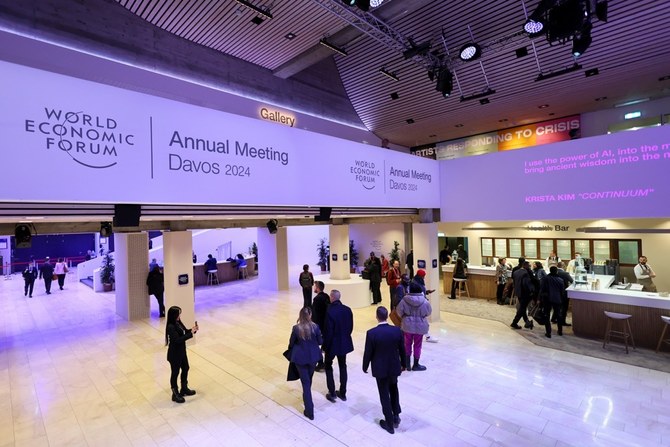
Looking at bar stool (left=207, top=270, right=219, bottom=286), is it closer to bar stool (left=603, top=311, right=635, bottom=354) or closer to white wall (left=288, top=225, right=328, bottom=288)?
white wall (left=288, top=225, right=328, bottom=288)

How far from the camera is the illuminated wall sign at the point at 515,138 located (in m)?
12.0

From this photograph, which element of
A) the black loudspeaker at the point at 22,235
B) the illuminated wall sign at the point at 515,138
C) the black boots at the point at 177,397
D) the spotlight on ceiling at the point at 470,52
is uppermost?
the spotlight on ceiling at the point at 470,52

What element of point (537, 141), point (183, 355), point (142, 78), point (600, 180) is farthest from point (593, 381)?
point (142, 78)

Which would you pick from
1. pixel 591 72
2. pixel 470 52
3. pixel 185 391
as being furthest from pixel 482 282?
pixel 185 391

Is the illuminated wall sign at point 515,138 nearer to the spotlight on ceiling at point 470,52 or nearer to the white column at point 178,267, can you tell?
the spotlight on ceiling at point 470,52

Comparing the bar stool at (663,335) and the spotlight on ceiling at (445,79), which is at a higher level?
the spotlight on ceiling at (445,79)

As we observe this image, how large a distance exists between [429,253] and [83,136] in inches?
282

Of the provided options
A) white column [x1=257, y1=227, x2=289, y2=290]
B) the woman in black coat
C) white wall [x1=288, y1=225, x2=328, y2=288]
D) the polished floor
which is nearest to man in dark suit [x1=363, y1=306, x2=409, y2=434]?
the polished floor

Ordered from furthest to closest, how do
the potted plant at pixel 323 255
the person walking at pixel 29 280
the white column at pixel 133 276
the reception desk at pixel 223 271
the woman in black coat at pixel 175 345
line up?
the potted plant at pixel 323 255
the reception desk at pixel 223 271
the person walking at pixel 29 280
the white column at pixel 133 276
the woman in black coat at pixel 175 345

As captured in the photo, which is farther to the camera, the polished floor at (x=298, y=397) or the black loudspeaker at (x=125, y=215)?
the polished floor at (x=298, y=397)

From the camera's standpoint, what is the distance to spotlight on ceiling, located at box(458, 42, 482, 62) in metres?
8.02

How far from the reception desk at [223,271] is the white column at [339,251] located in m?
6.48

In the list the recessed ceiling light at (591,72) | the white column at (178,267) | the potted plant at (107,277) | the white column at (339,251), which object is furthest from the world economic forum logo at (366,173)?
the potted plant at (107,277)

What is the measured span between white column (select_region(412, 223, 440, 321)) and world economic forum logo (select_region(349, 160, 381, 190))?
2674mm
